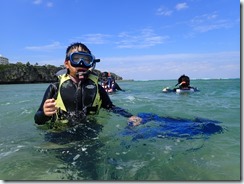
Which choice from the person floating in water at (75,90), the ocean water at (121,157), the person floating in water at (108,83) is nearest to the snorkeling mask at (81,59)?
the person floating in water at (75,90)

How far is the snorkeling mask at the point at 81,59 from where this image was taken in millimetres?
4219

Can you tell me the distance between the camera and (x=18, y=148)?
165 inches

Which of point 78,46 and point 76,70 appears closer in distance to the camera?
point 76,70

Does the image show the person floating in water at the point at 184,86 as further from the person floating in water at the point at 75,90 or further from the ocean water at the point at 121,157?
the person floating in water at the point at 75,90

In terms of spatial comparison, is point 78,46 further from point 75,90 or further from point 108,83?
point 108,83

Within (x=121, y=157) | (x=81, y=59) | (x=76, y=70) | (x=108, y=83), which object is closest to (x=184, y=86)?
(x=108, y=83)

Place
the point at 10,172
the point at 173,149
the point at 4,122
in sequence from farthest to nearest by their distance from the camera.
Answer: the point at 4,122 < the point at 173,149 < the point at 10,172

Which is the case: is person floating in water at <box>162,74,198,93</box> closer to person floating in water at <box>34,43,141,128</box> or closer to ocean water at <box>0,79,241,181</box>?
ocean water at <box>0,79,241,181</box>

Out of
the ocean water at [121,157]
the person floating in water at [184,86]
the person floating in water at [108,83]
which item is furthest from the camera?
the person floating in water at [108,83]

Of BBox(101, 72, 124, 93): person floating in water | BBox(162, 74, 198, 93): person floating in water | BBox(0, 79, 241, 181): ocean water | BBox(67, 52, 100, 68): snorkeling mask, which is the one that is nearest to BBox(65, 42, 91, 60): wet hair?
BBox(67, 52, 100, 68): snorkeling mask

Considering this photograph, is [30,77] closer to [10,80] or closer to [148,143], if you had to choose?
[10,80]

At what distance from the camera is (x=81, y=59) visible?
4.22 meters

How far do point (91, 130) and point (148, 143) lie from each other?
93cm

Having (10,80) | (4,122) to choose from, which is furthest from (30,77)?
(4,122)
